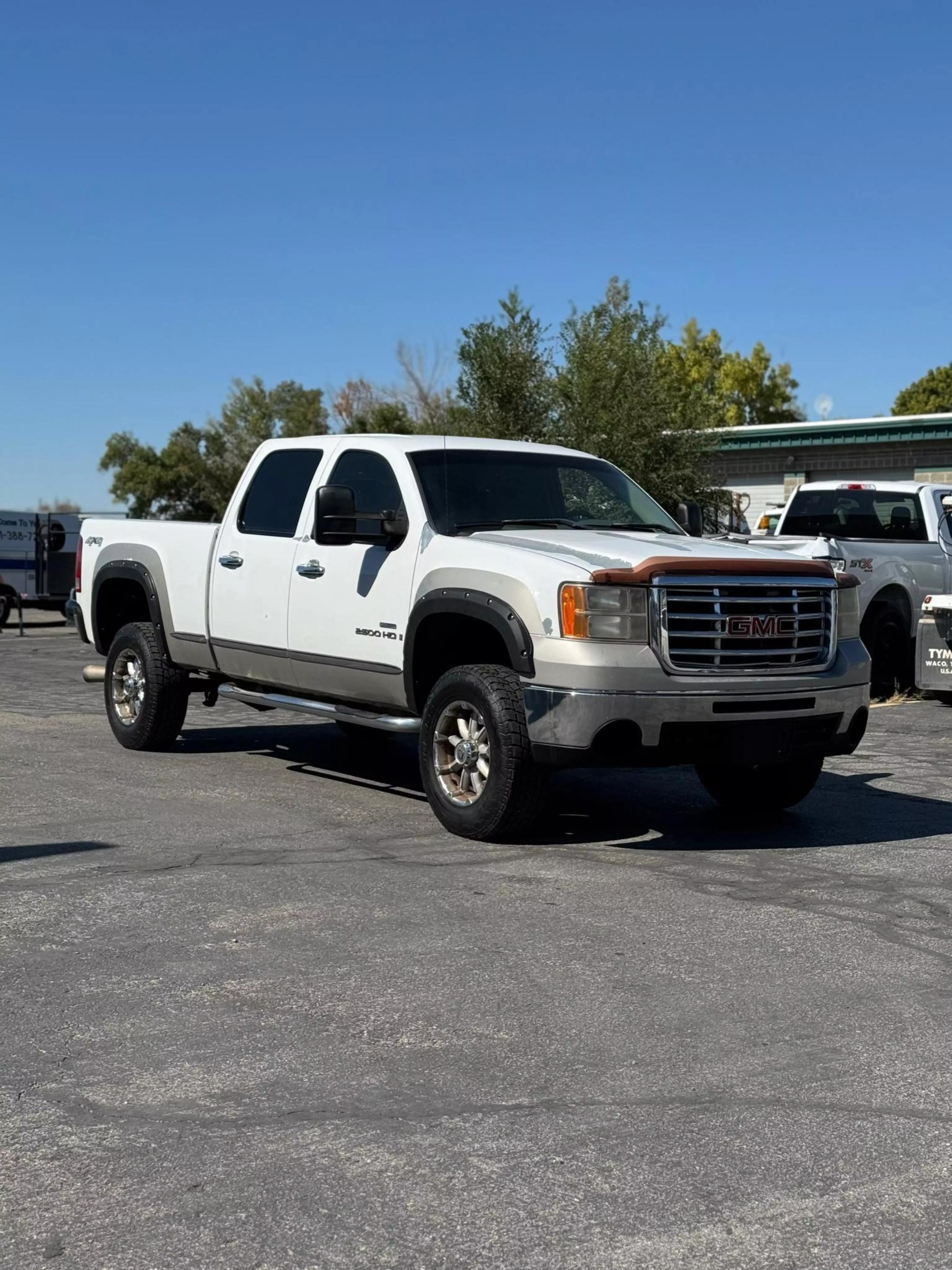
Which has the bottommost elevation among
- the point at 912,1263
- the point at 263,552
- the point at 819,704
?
the point at 912,1263

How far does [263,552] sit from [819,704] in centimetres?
364

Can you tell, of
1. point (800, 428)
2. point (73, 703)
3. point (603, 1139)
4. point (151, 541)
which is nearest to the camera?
point (603, 1139)

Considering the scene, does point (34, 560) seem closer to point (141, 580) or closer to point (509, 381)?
point (509, 381)

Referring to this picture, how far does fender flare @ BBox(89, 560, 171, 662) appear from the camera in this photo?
34.8 feet

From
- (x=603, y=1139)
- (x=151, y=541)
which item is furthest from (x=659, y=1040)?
(x=151, y=541)

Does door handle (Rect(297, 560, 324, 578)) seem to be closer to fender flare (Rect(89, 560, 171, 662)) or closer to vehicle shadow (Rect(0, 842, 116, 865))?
fender flare (Rect(89, 560, 171, 662))

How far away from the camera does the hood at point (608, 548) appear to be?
755 centimetres

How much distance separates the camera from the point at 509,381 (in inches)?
1076

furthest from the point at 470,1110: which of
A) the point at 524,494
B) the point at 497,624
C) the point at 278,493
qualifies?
the point at 278,493

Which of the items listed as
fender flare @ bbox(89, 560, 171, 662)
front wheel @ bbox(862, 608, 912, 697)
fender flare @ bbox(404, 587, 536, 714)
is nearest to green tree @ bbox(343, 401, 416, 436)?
front wheel @ bbox(862, 608, 912, 697)

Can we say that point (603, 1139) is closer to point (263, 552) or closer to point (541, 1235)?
point (541, 1235)

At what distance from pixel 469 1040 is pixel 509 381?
23.4 meters

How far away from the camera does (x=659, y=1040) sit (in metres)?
4.73

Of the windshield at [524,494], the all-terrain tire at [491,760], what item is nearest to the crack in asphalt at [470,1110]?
the all-terrain tire at [491,760]
